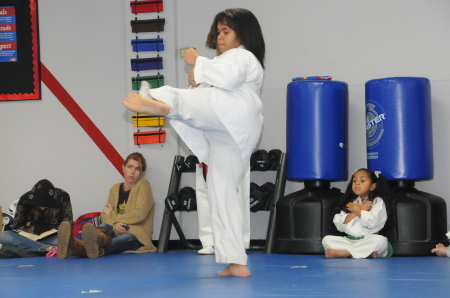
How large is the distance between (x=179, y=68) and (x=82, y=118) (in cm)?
114

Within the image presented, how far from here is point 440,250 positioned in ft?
16.8

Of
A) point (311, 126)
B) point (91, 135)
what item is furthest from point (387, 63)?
point (91, 135)

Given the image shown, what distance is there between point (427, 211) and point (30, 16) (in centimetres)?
439

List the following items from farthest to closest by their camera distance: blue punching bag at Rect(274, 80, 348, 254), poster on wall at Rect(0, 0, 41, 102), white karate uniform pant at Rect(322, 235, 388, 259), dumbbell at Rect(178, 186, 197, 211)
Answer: poster on wall at Rect(0, 0, 41, 102) → dumbbell at Rect(178, 186, 197, 211) → blue punching bag at Rect(274, 80, 348, 254) → white karate uniform pant at Rect(322, 235, 388, 259)

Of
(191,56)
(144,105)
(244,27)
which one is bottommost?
(144,105)

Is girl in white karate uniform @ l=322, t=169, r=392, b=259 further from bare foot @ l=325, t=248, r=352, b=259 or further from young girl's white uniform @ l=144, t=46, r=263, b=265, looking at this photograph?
young girl's white uniform @ l=144, t=46, r=263, b=265

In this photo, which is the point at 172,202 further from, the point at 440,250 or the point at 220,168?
the point at 220,168

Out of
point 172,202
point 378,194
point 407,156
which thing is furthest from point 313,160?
point 172,202

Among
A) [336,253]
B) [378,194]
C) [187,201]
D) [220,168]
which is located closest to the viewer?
[220,168]

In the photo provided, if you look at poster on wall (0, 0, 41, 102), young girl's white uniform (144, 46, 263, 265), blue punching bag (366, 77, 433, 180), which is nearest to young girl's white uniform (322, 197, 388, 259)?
blue punching bag (366, 77, 433, 180)

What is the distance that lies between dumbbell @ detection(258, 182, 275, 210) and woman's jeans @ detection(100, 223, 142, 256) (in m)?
1.18

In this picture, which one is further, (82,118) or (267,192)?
(82,118)

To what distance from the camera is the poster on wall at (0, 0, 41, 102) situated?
705cm

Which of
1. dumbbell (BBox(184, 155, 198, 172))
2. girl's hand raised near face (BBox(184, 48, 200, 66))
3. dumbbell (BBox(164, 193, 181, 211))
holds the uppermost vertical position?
girl's hand raised near face (BBox(184, 48, 200, 66))
